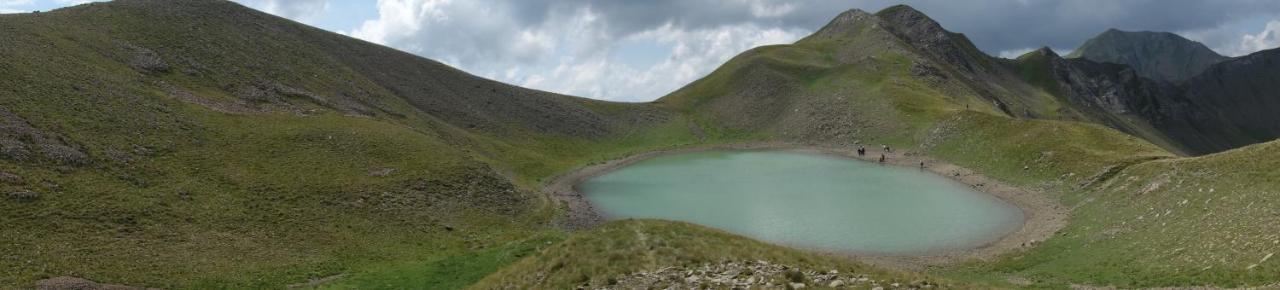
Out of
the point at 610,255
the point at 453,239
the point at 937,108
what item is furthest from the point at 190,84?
the point at 937,108

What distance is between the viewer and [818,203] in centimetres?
5709

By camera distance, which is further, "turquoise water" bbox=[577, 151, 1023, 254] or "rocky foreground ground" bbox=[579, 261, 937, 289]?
"turquoise water" bbox=[577, 151, 1023, 254]

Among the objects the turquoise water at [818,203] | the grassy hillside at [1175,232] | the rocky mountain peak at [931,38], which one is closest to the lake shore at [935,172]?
the turquoise water at [818,203]

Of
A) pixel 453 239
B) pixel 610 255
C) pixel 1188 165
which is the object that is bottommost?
pixel 453 239

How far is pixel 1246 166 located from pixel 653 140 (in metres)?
77.3

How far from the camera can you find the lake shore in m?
40.3

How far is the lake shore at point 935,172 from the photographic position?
40.3 metres

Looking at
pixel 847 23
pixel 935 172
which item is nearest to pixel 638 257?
pixel 935 172

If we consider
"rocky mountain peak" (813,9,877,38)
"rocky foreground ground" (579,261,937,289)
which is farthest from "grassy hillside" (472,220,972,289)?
"rocky mountain peak" (813,9,877,38)

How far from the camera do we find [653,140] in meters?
110

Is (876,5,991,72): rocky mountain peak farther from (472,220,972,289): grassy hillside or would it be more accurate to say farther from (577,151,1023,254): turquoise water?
(472,220,972,289): grassy hillside

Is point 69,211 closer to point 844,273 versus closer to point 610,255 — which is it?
point 610,255

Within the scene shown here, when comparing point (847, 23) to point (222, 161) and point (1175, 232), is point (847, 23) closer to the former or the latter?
point (1175, 232)

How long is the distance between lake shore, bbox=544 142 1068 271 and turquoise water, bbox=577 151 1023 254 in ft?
3.85
